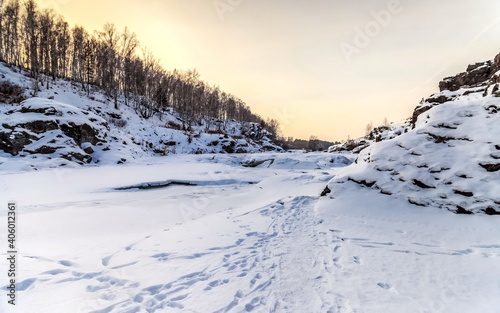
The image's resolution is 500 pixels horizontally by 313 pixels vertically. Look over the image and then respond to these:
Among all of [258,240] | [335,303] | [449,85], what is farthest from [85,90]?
[449,85]

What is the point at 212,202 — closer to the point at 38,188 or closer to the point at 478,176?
the point at 38,188

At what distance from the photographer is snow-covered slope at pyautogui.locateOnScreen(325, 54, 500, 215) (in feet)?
19.0

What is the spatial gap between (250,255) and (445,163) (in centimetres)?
651

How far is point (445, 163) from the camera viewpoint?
6.66 metres

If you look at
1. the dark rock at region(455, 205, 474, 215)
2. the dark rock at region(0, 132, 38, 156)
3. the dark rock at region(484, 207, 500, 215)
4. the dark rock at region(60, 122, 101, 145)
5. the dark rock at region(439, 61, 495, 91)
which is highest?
the dark rock at region(439, 61, 495, 91)

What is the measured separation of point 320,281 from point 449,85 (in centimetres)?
2896

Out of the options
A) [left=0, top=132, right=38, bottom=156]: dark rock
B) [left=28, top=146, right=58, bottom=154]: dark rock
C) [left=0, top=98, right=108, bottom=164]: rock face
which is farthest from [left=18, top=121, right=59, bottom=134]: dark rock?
[left=28, top=146, right=58, bottom=154]: dark rock

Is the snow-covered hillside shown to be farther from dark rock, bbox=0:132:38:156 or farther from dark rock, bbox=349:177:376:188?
dark rock, bbox=349:177:376:188

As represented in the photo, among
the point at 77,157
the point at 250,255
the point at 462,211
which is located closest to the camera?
the point at 250,255

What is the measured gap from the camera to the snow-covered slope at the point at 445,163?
5.78 meters

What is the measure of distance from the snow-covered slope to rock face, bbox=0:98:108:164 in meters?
16.4

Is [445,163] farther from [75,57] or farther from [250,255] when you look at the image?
[75,57]

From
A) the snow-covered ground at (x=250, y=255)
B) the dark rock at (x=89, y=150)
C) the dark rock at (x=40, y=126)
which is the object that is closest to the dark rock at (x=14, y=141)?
the dark rock at (x=40, y=126)

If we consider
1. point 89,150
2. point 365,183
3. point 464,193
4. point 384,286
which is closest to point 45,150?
point 89,150
